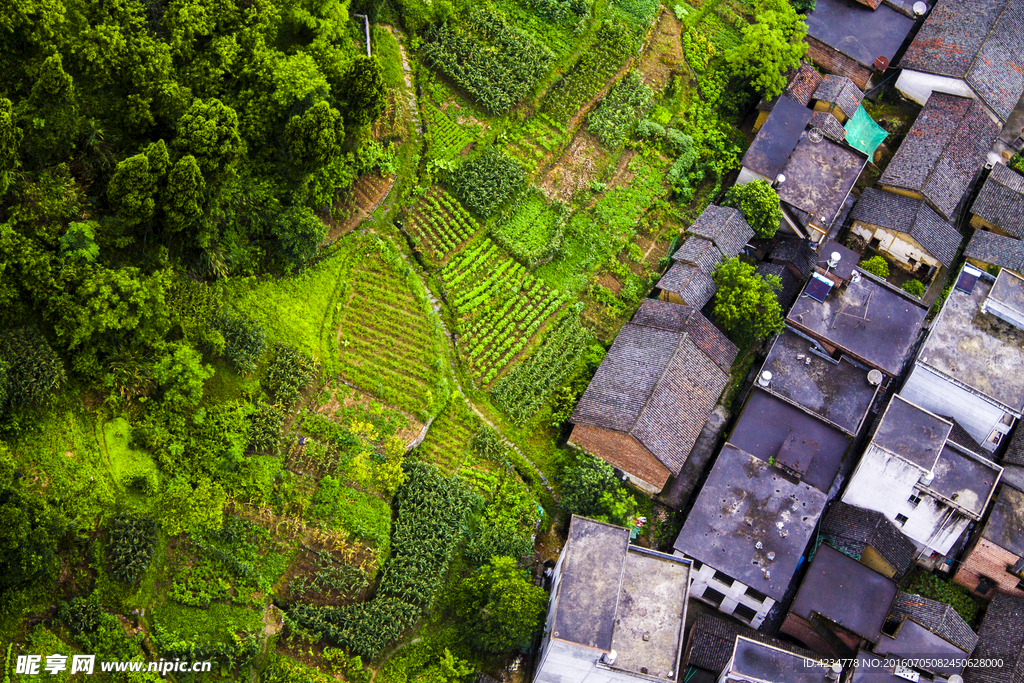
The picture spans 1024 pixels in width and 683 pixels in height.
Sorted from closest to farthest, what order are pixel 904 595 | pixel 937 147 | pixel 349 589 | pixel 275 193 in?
pixel 349 589 < pixel 275 193 < pixel 904 595 < pixel 937 147

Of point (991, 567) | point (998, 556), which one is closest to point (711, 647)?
point (991, 567)

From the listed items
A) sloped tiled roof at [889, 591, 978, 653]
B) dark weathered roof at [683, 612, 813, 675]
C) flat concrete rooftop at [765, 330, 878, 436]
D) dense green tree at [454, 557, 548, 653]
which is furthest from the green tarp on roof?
dense green tree at [454, 557, 548, 653]

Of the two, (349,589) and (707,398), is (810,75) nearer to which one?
(707,398)

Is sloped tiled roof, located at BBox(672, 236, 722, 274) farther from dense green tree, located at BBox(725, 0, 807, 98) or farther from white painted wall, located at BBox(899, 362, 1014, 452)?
white painted wall, located at BBox(899, 362, 1014, 452)

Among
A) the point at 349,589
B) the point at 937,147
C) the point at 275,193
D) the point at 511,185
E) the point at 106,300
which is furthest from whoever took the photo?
the point at 937,147

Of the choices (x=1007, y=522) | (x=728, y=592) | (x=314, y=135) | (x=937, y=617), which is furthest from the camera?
(x=1007, y=522)

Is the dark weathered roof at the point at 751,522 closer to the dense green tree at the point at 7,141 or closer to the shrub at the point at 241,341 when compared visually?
the shrub at the point at 241,341

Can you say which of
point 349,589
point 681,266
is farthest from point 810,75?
point 349,589

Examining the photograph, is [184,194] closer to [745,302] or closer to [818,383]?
→ [745,302]
